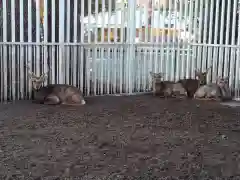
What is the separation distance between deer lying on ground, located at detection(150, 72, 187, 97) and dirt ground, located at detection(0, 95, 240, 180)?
124 centimetres

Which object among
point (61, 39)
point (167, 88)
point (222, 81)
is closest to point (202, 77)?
point (222, 81)

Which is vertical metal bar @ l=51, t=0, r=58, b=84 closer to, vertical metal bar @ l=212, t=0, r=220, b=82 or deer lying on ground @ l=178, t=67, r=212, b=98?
deer lying on ground @ l=178, t=67, r=212, b=98

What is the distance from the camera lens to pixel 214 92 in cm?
1173

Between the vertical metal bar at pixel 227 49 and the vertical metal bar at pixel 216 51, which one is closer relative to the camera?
the vertical metal bar at pixel 227 49

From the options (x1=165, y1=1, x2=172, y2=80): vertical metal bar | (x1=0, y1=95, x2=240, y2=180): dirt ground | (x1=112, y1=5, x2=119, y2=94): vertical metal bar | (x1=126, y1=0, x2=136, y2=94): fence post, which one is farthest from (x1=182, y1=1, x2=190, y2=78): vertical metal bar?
(x1=0, y1=95, x2=240, y2=180): dirt ground

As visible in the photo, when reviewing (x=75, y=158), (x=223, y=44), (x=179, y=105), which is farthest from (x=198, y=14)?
(x=75, y=158)

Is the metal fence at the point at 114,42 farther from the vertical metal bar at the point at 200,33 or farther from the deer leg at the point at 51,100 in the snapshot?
the deer leg at the point at 51,100

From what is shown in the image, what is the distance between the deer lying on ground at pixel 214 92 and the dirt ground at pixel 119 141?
1.00 meters

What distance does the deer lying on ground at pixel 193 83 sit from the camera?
40.1 ft

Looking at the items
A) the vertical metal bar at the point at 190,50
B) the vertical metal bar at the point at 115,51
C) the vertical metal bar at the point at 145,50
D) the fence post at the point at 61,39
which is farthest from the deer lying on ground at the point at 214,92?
the fence post at the point at 61,39

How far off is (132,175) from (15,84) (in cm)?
632

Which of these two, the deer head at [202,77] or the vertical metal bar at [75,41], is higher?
the vertical metal bar at [75,41]

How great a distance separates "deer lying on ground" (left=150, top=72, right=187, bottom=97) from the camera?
12008 mm

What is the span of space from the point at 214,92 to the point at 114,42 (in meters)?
3.15
